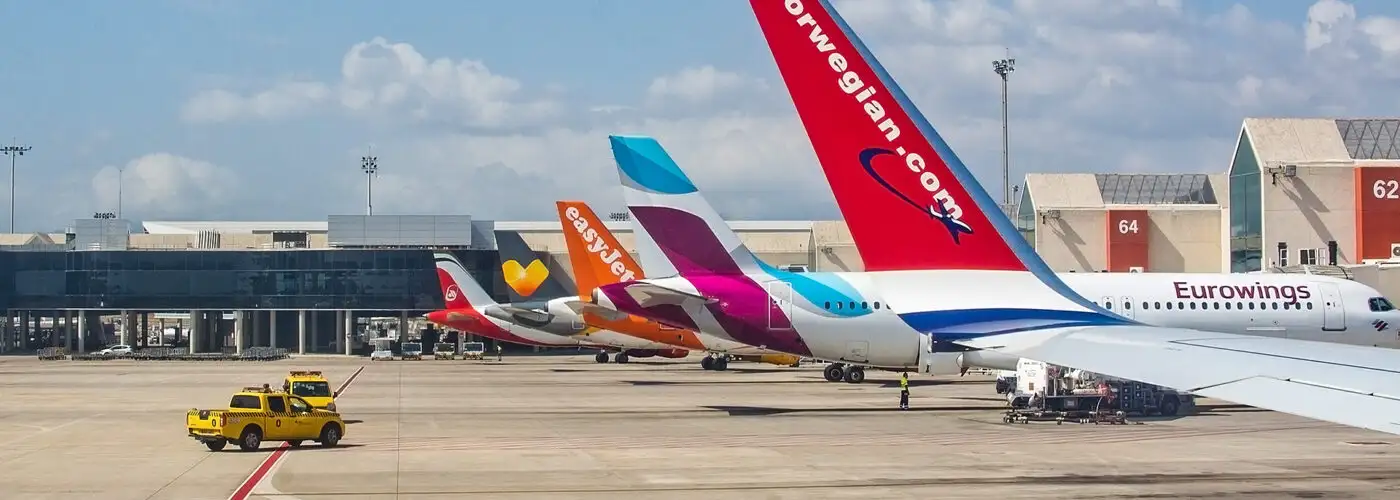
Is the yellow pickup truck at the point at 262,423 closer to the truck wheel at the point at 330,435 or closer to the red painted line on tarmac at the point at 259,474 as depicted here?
the truck wheel at the point at 330,435

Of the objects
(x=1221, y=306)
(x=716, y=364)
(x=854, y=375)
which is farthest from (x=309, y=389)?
(x=716, y=364)

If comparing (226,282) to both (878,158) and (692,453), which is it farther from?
(878,158)

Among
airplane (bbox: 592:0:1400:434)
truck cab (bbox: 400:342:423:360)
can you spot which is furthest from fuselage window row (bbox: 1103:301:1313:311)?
truck cab (bbox: 400:342:423:360)

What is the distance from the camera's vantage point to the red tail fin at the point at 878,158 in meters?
16.2

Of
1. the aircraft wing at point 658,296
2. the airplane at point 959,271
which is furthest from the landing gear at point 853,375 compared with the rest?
the airplane at point 959,271

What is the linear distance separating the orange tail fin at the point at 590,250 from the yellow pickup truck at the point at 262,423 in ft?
118

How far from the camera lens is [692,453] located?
33.0 meters

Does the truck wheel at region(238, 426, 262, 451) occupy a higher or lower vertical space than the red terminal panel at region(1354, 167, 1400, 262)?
lower

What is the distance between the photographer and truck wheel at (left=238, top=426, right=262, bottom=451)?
112ft

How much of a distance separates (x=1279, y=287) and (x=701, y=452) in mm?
22800

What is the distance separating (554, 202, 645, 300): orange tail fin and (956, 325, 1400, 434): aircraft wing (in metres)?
57.3

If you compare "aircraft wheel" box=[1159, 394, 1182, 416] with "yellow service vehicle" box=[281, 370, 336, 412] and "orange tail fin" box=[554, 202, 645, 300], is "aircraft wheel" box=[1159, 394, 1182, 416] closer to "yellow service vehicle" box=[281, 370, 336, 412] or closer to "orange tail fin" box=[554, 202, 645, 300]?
"yellow service vehicle" box=[281, 370, 336, 412]

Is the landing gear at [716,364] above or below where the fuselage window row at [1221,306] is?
below

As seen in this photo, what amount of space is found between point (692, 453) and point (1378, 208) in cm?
4921
